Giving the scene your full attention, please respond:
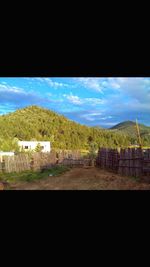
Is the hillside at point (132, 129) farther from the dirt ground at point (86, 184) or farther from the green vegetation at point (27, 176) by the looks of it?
the green vegetation at point (27, 176)

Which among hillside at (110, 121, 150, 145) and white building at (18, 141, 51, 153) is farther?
white building at (18, 141, 51, 153)

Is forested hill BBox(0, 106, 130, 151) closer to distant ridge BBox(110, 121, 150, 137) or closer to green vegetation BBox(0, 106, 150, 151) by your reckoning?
green vegetation BBox(0, 106, 150, 151)

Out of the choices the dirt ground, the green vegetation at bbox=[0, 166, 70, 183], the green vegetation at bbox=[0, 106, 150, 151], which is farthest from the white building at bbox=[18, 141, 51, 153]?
the dirt ground

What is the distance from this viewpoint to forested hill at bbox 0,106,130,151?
Answer: 819 centimetres

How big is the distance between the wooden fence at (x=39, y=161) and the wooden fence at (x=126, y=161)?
677mm

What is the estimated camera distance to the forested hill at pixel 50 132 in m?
8.19

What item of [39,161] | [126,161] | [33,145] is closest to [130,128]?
[126,161]

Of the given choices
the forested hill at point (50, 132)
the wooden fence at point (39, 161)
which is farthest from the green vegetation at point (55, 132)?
the wooden fence at point (39, 161)

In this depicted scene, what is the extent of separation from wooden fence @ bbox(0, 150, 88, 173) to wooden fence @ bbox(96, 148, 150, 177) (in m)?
0.68

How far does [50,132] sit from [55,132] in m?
0.14
